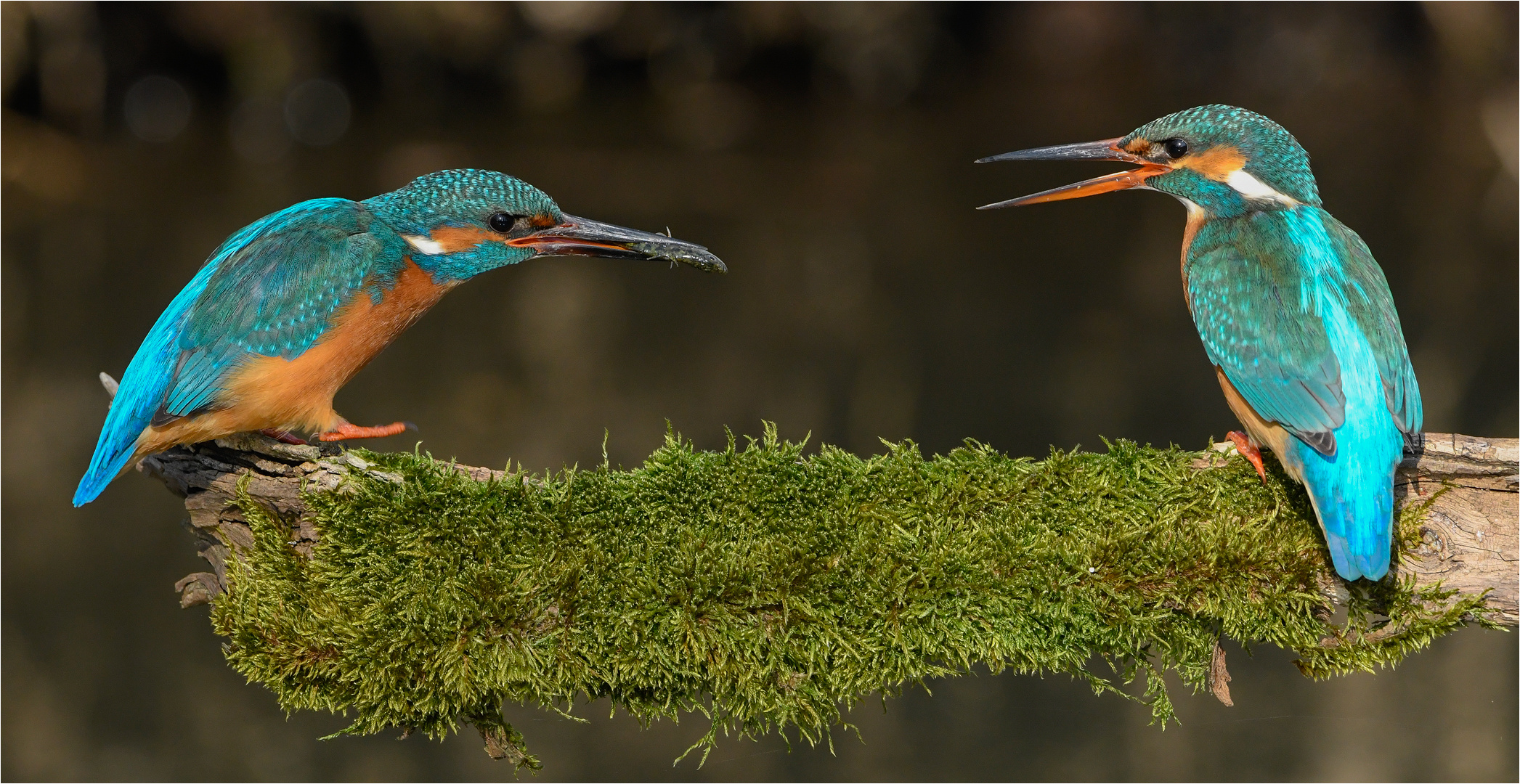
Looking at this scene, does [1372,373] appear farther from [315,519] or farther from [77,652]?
[77,652]

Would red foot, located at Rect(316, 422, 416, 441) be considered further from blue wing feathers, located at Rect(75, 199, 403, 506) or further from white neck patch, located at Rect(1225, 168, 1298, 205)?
white neck patch, located at Rect(1225, 168, 1298, 205)

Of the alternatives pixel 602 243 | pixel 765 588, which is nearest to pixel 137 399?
pixel 602 243

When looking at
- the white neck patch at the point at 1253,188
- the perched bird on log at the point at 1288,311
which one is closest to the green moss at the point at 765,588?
the perched bird on log at the point at 1288,311

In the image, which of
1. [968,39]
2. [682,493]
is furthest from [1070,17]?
[682,493]

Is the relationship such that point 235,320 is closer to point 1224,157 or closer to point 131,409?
point 131,409

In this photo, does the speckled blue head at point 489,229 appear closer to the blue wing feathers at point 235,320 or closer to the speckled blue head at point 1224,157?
the blue wing feathers at point 235,320

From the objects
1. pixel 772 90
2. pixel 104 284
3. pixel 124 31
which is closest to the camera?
pixel 104 284
